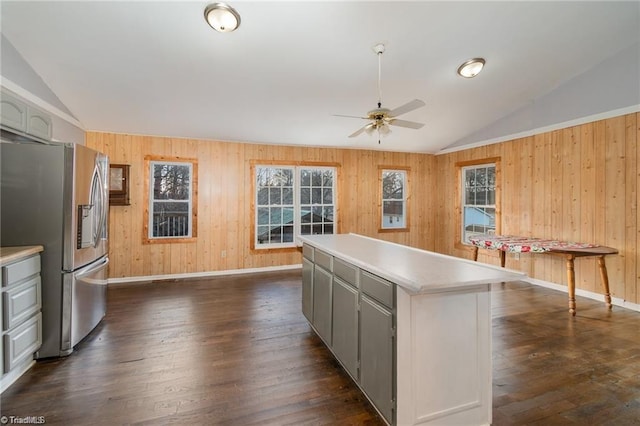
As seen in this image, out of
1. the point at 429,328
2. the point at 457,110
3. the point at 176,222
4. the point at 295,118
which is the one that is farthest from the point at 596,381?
the point at 176,222

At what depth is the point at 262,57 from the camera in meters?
3.27

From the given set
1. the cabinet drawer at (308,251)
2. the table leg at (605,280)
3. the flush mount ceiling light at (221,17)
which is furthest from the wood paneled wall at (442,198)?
the flush mount ceiling light at (221,17)

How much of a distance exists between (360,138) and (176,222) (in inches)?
147

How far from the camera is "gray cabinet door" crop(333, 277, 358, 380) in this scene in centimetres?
211

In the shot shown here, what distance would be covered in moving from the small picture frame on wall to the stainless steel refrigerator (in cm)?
226

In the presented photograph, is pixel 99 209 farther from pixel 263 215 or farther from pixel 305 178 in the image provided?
pixel 305 178

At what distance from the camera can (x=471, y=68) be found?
12.0ft

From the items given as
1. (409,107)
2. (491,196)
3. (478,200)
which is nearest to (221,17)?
(409,107)

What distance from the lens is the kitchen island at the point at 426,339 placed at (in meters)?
1.64

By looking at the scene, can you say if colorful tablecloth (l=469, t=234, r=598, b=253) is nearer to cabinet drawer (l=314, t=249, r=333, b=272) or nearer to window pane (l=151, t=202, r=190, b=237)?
cabinet drawer (l=314, t=249, r=333, b=272)

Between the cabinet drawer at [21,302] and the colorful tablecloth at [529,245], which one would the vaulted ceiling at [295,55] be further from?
the cabinet drawer at [21,302]

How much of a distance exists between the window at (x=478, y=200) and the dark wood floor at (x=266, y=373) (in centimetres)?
239

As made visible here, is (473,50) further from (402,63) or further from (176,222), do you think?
(176,222)

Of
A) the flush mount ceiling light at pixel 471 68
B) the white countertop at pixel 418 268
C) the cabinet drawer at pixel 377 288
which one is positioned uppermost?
the flush mount ceiling light at pixel 471 68
